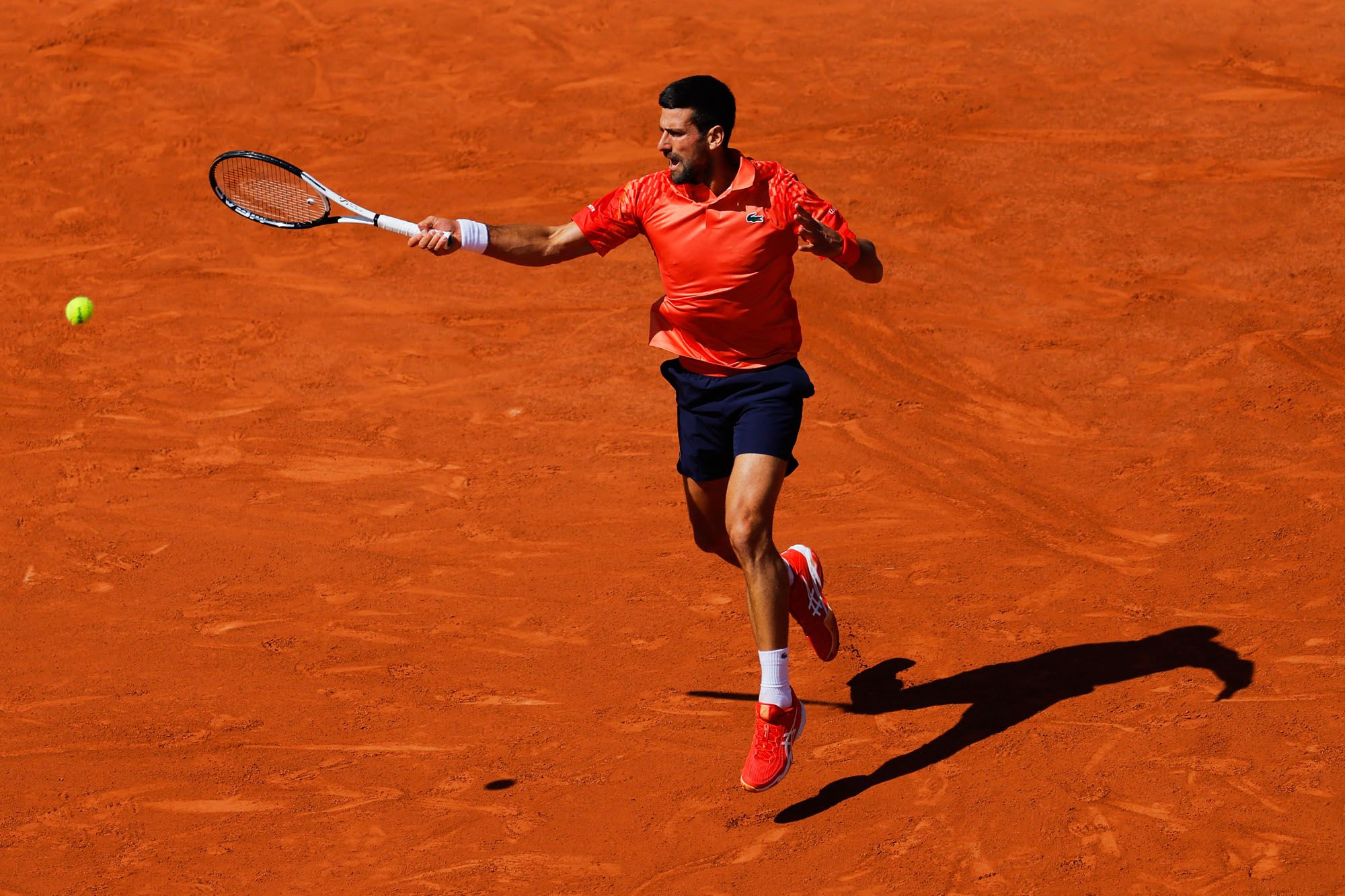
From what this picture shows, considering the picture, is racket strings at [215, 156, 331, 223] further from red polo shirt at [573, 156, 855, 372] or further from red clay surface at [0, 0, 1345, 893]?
red polo shirt at [573, 156, 855, 372]

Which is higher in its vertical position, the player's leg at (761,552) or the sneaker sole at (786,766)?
the player's leg at (761,552)

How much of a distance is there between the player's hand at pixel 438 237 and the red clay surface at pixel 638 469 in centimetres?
191

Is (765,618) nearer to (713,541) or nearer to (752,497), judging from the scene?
(752,497)

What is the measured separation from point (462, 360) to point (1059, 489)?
12.4 feet

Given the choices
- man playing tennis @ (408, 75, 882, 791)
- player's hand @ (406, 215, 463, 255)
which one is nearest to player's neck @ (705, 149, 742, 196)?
man playing tennis @ (408, 75, 882, 791)

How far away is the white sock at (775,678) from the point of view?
575 cm

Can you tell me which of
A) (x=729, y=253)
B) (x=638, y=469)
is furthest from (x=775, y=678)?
(x=638, y=469)

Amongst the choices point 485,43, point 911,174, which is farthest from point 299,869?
point 485,43

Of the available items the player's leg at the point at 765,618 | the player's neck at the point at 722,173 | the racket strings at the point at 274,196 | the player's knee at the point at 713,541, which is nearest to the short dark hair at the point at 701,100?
the player's neck at the point at 722,173

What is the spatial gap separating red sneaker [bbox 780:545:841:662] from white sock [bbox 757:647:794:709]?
0.59m

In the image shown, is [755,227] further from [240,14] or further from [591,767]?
[240,14]

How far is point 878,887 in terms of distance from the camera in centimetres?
539

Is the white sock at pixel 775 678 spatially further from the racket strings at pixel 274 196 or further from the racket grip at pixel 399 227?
the racket strings at pixel 274 196

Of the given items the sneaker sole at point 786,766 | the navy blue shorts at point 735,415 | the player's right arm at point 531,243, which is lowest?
the sneaker sole at point 786,766
